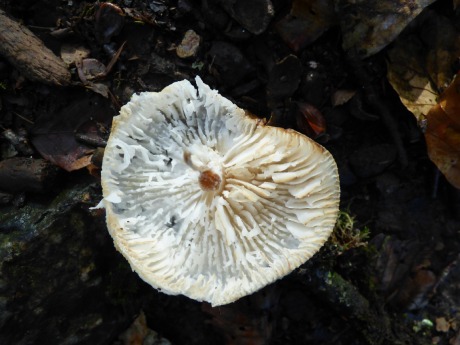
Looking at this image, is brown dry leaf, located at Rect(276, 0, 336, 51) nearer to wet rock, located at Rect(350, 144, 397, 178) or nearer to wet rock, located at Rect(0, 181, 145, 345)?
wet rock, located at Rect(350, 144, 397, 178)

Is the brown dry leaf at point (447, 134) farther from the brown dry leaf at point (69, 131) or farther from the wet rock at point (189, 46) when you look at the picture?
the brown dry leaf at point (69, 131)

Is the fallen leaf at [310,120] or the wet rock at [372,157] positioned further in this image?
the wet rock at [372,157]

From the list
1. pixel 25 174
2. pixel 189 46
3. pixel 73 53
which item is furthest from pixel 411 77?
pixel 25 174

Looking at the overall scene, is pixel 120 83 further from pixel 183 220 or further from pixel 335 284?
pixel 335 284

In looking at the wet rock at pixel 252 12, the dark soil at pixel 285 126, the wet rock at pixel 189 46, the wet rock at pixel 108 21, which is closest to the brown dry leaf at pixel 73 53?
the dark soil at pixel 285 126

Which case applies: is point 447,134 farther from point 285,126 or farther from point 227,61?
point 227,61

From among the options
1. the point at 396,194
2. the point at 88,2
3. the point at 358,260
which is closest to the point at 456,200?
the point at 396,194
